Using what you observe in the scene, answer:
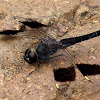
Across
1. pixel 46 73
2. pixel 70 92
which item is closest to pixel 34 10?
pixel 46 73

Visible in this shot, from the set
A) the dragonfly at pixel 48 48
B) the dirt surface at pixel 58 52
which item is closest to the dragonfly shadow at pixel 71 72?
the dirt surface at pixel 58 52

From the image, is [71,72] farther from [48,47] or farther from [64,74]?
[48,47]

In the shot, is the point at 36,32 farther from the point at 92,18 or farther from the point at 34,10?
the point at 92,18

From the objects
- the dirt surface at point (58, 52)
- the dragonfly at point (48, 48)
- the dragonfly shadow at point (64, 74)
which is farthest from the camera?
the dragonfly at point (48, 48)

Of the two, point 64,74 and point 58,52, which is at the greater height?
point 58,52

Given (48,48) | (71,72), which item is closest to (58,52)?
(48,48)

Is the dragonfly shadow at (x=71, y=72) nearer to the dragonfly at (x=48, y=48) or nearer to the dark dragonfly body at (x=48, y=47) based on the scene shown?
the dragonfly at (x=48, y=48)

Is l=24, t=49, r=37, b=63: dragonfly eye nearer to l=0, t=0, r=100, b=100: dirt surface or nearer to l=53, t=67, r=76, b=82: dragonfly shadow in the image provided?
l=0, t=0, r=100, b=100: dirt surface
